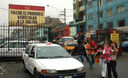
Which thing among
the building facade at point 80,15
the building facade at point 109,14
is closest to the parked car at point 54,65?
the building facade at point 109,14

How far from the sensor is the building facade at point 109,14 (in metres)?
30.7

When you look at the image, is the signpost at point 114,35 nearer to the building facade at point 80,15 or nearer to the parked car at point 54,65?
the parked car at point 54,65

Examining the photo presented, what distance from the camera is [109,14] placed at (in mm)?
34594

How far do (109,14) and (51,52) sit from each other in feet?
96.9

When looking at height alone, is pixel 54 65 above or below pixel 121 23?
below

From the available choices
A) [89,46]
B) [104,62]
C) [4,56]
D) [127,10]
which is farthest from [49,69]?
[127,10]

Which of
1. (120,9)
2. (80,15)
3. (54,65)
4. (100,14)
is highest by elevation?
(80,15)

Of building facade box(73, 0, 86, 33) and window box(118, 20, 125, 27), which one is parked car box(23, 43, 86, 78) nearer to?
window box(118, 20, 125, 27)

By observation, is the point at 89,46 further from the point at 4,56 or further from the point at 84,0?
the point at 84,0

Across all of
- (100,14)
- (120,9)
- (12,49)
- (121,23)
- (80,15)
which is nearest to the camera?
(12,49)

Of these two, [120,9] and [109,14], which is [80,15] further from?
[120,9]

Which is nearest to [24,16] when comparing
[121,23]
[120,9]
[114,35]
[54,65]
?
[114,35]

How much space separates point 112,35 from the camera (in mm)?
15742

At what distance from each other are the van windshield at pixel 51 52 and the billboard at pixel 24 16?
6.17m
